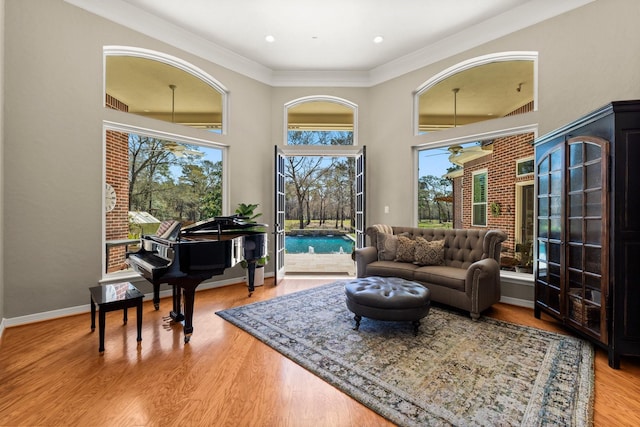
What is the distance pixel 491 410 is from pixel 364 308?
3.94 feet

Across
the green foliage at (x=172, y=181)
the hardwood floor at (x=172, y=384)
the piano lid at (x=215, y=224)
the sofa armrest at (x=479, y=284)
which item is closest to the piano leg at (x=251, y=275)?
the piano lid at (x=215, y=224)

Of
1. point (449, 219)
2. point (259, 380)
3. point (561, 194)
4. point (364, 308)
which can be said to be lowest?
point (259, 380)

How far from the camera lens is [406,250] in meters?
3.87

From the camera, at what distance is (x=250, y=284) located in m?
4.07

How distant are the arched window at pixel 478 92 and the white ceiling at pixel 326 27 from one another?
1.05ft

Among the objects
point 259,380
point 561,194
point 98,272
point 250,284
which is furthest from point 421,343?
point 98,272

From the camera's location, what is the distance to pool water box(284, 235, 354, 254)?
10259 millimetres

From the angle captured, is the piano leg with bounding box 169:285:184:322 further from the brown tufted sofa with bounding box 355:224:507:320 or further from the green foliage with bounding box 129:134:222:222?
the brown tufted sofa with bounding box 355:224:507:320

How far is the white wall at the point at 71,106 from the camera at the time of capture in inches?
111

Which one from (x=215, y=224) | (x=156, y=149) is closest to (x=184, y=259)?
(x=215, y=224)

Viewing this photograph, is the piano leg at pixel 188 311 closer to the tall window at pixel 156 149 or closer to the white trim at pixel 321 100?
the tall window at pixel 156 149

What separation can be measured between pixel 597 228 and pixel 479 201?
7.40 feet

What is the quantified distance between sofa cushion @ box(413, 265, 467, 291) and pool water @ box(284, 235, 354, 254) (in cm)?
658

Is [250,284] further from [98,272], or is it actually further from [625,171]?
[625,171]
